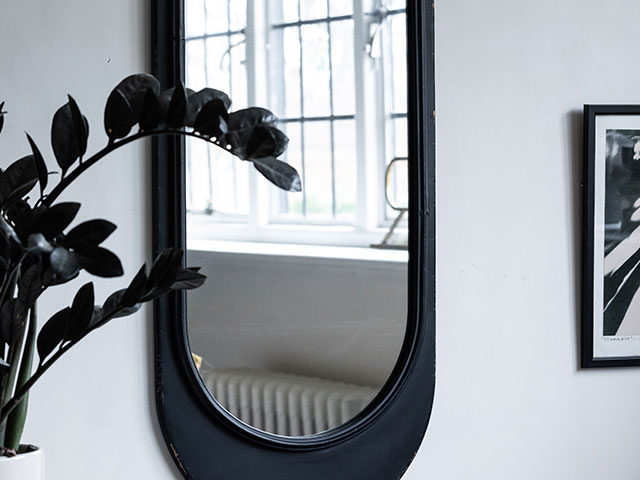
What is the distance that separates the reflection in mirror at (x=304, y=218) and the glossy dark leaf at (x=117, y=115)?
39 cm

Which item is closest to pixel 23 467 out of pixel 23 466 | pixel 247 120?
pixel 23 466

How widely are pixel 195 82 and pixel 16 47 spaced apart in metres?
0.28

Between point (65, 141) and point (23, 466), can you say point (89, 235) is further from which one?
point (23, 466)

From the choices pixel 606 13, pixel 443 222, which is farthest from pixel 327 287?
pixel 606 13

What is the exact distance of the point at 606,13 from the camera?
1706 mm

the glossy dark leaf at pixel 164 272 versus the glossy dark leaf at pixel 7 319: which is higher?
the glossy dark leaf at pixel 164 272

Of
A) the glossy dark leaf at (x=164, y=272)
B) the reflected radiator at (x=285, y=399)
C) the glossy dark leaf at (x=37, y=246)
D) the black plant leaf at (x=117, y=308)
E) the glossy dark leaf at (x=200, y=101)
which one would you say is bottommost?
the reflected radiator at (x=285, y=399)

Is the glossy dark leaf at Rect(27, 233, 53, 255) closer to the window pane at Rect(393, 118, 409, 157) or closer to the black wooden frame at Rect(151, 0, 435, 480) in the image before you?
the black wooden frame at Rect(151, 0, 435, 480)

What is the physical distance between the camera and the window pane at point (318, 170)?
148 centimetres

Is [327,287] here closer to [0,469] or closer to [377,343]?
[377,343]

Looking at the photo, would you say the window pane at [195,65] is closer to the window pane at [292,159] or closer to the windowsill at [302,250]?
the window pane at [292,159]

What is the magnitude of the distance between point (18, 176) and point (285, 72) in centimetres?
55

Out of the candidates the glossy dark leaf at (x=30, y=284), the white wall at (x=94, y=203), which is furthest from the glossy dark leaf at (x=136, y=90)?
the white wall at (x=94, y=203)

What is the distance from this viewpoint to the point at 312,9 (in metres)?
1.47
